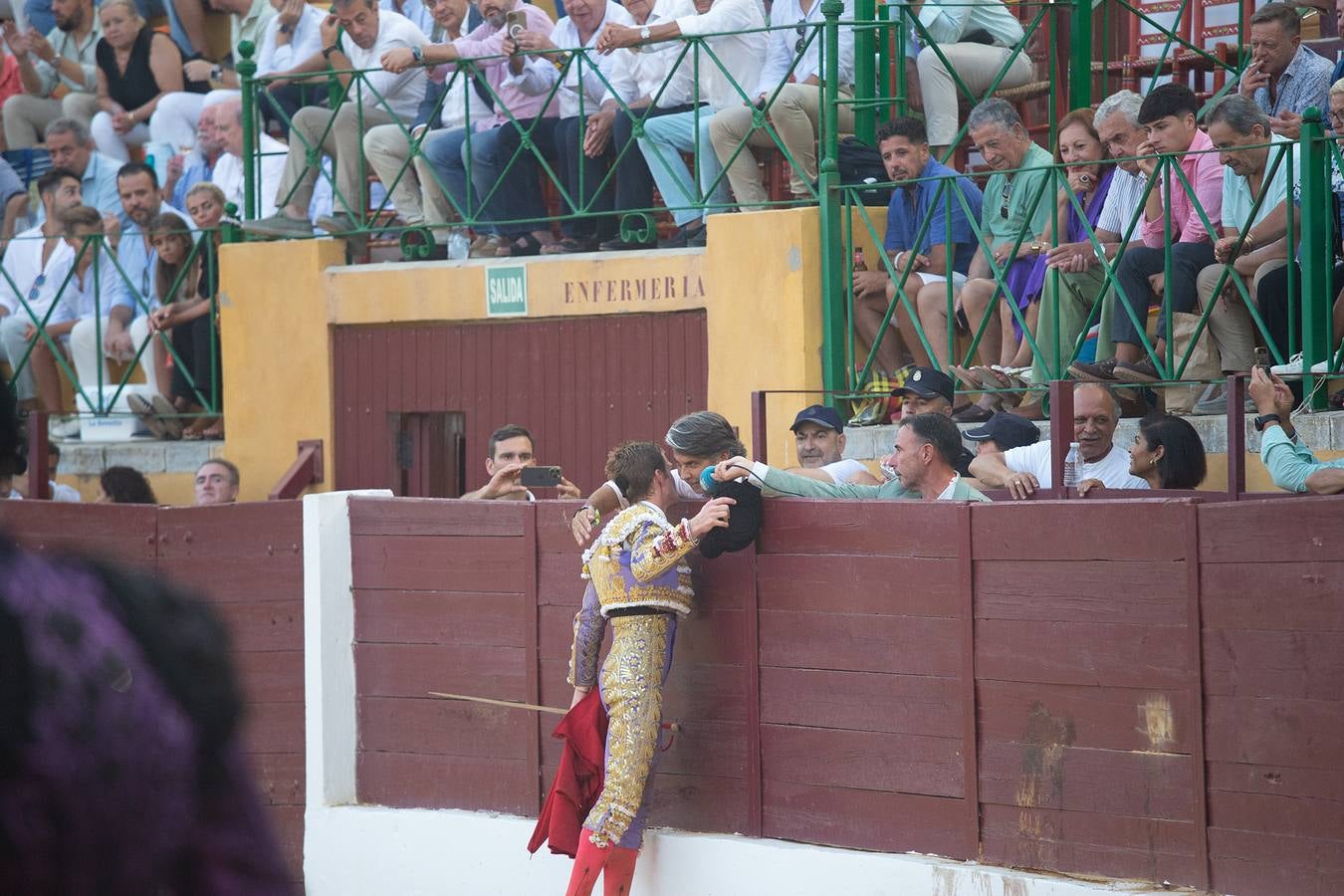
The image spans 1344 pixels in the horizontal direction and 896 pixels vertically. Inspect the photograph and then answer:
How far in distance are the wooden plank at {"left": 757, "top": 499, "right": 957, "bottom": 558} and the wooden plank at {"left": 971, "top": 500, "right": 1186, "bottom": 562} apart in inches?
4.5

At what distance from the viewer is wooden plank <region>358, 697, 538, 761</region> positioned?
21.2 feet

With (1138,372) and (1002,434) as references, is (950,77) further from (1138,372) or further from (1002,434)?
(1002,434)

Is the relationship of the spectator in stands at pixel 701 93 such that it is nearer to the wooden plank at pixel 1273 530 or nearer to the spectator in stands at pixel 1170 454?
the spectator in stands at pixel 1170 454

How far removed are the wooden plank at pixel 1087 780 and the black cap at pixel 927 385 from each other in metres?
1.36

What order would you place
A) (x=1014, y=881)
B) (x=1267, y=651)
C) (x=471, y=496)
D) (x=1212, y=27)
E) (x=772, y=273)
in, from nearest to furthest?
(x=1267, y=651)
(x=1014, y=881)
(x=471, y=496)
(x=772, y=273)
(x=1212, y=27)

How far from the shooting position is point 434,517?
6645 millimetres

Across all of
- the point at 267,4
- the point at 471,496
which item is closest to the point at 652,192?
the point at 471,496

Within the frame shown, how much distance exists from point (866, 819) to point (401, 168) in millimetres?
4482

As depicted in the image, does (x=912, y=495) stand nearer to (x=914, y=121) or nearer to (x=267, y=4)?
(x=914, y=121)

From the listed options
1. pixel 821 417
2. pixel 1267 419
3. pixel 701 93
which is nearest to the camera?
pixel 1267 419

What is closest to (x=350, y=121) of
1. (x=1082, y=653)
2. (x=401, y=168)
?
(x=401, y=168)

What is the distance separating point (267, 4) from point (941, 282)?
5663 mm

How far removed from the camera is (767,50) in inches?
323

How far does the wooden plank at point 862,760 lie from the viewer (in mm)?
5422
